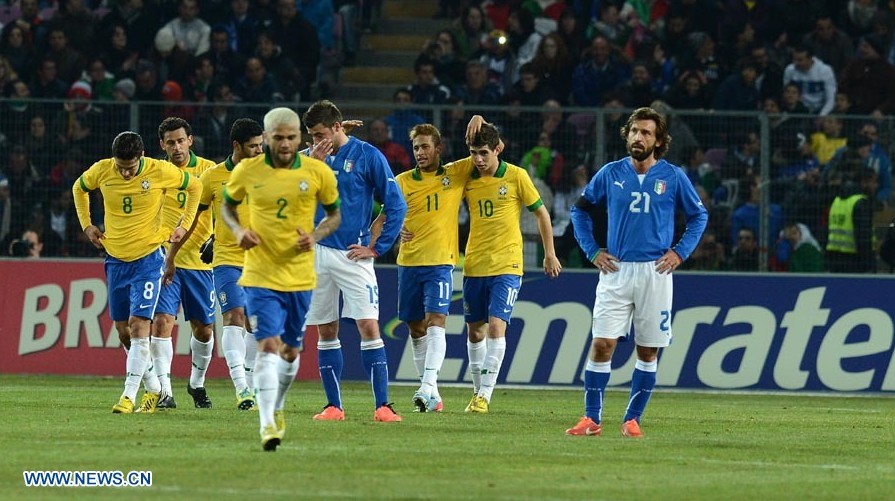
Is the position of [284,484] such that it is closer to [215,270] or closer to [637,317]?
[637,317]

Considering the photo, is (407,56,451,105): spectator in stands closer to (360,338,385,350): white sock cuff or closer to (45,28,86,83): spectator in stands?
(45,28,86,83): spectator in stands

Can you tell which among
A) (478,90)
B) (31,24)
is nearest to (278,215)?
(478,90)

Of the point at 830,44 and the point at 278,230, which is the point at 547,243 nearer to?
the point at 278,230

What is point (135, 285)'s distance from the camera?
1534 cm

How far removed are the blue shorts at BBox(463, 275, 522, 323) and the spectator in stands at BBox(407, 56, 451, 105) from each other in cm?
851

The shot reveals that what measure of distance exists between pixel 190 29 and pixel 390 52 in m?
3.28

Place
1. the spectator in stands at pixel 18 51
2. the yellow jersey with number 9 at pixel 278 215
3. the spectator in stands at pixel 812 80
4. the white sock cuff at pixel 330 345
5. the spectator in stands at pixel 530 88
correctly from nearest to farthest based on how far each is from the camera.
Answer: the yellow jersey with number 9 at pixel 278 215 → the white sock cuff at pixel 330 345 → the spectator in stands at pixel 812 80 → the spectator in stands at pixel 530 88 → the spectator in stands at pixel 18 51

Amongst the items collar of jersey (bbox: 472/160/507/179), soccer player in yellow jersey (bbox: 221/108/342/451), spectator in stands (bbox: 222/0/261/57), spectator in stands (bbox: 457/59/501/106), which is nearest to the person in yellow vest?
spectator in stands (bbox: 457/59/501/106)

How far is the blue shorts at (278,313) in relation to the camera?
11852 millimetres

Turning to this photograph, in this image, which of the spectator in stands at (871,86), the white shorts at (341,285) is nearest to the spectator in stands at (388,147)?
the spectator in stands at (871,86)

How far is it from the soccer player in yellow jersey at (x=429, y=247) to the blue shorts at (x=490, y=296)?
27 cm

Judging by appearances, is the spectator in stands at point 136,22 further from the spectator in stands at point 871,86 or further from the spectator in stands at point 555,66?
the spectator in stands at point 871,86

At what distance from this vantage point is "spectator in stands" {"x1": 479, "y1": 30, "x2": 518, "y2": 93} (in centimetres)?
2558

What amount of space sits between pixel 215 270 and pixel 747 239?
7815mm
